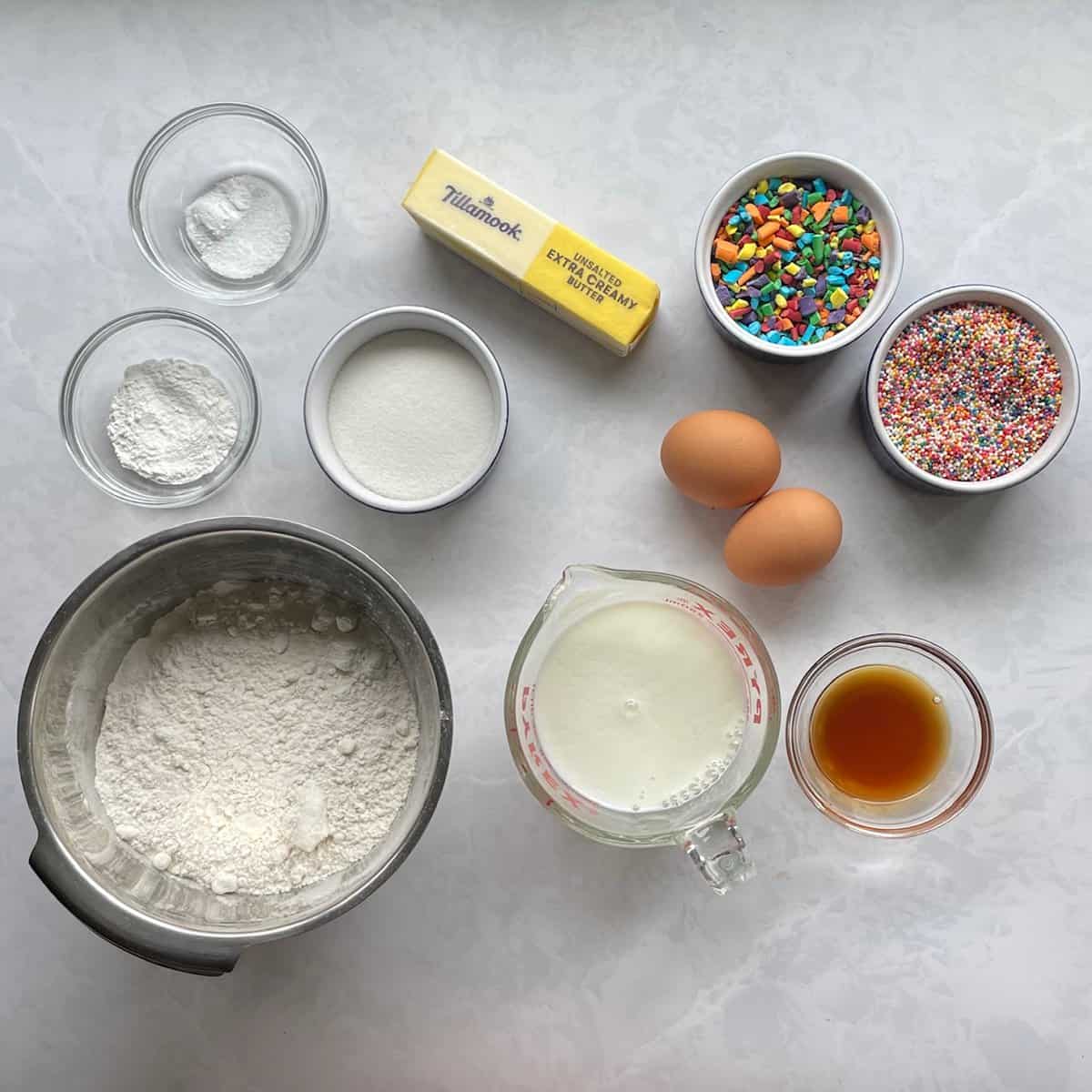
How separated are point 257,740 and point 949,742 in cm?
78

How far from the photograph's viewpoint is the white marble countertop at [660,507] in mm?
1135

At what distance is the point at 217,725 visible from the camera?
1.01 m

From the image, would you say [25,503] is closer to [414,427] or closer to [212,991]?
[414,427]

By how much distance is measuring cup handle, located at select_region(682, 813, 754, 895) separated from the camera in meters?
0.97

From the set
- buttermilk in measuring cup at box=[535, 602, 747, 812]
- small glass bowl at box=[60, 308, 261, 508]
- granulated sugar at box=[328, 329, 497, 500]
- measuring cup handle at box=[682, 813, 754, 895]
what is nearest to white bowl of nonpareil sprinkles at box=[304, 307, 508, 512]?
granulated sugar at box=[328, 329, 497, 500]

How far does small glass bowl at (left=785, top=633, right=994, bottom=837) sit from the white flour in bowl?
451 millimetres

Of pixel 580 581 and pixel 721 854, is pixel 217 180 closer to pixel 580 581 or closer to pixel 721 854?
pixel 580 581

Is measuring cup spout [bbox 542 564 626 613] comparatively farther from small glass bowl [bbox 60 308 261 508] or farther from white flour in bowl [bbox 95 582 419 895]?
small glass bowl [bbox 60 308 261 508]

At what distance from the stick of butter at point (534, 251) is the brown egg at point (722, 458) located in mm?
133

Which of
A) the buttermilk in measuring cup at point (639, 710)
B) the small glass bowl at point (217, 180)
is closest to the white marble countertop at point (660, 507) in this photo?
the small glass bowl at point (217, 180)

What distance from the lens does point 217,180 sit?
3.80 feet

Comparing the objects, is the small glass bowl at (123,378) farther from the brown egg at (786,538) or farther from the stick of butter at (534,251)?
the brown egg at (786,538)

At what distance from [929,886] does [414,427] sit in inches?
32.4

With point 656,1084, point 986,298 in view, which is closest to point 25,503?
point 656,1084
